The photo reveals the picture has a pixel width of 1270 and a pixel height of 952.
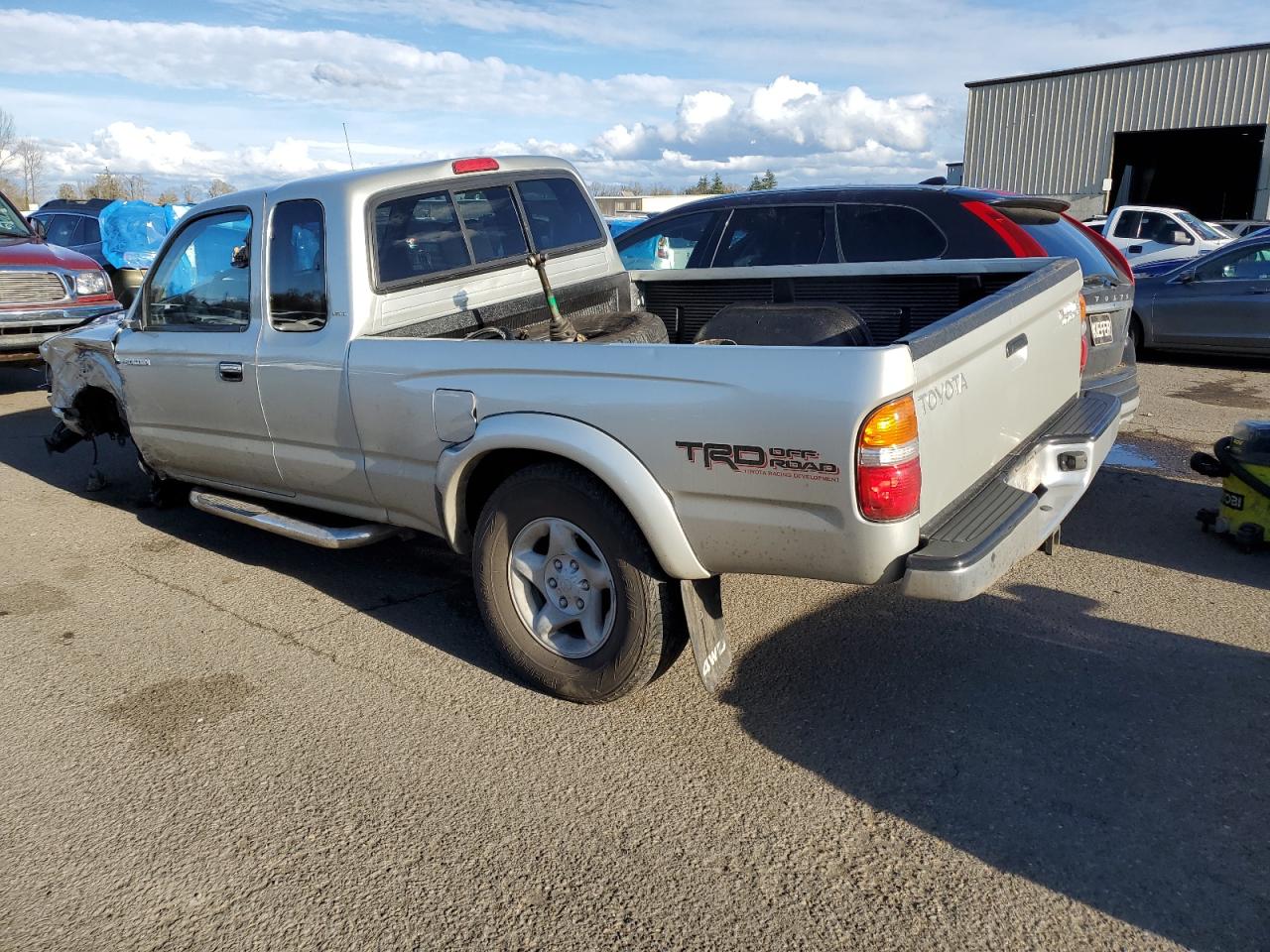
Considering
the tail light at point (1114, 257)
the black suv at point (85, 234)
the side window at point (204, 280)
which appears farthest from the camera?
the black suv at point (85, 234)

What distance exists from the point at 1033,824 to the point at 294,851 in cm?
216

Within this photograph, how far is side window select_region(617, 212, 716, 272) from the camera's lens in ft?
25.7

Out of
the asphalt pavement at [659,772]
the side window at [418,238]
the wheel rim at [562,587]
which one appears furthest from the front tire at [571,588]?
the side window at [418,238]

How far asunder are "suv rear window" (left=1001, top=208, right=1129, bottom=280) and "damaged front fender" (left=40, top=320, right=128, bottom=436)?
18.1 ft

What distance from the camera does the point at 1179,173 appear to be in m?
34.0

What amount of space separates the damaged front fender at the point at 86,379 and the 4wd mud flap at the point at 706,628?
12.4 ft

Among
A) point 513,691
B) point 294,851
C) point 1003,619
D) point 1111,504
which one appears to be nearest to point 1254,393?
point 1111,504

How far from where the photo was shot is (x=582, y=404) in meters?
3.43

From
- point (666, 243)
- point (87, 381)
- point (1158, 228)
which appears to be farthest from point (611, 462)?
point (1158, 228)

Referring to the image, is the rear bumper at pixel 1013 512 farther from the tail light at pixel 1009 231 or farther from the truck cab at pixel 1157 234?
the truck cab at pixel 1157 234

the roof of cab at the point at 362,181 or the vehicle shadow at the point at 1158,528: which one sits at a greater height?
the roof of cab at the point at 362,181

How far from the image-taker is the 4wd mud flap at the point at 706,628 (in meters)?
3.46

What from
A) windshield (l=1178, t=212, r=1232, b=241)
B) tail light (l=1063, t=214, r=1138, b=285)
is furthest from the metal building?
tail light (l=1063, t=214, r=1138, b=285)

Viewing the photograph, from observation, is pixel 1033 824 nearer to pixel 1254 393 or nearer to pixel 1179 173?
pixel 1254 393
